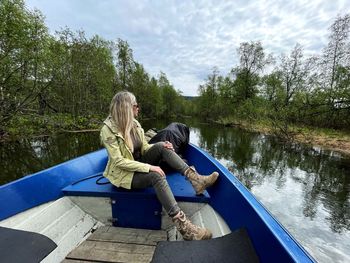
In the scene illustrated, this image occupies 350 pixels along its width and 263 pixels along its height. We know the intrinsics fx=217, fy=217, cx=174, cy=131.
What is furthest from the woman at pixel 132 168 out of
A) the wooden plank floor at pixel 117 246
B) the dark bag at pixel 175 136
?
the dark bag at pixel 175 136

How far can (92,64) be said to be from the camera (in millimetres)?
18625

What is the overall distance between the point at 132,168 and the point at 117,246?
60cm

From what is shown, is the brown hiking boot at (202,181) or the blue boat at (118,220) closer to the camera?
the blue boat at (118,220)

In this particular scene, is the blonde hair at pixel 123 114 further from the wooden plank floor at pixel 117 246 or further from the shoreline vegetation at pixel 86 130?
the shoreline vegetation at pixel 86 130

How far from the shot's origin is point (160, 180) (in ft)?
5.63

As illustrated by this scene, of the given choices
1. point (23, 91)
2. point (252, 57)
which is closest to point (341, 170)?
point (23, 91)

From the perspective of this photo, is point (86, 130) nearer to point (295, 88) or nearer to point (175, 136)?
point (175, 136)

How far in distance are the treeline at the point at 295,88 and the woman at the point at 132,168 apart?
511 inches

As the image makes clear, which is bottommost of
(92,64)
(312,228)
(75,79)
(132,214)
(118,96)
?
(312,228)

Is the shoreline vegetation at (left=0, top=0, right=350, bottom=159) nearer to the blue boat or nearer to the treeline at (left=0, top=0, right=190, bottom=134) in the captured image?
the treeline at (left=0, top=0, right=190, bottom=134)

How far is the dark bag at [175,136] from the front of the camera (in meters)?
2.96

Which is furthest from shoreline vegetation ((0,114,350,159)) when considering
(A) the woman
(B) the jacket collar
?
(B) the jacket collar

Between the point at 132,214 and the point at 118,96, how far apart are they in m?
1.08

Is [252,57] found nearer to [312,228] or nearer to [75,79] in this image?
[75,79]
